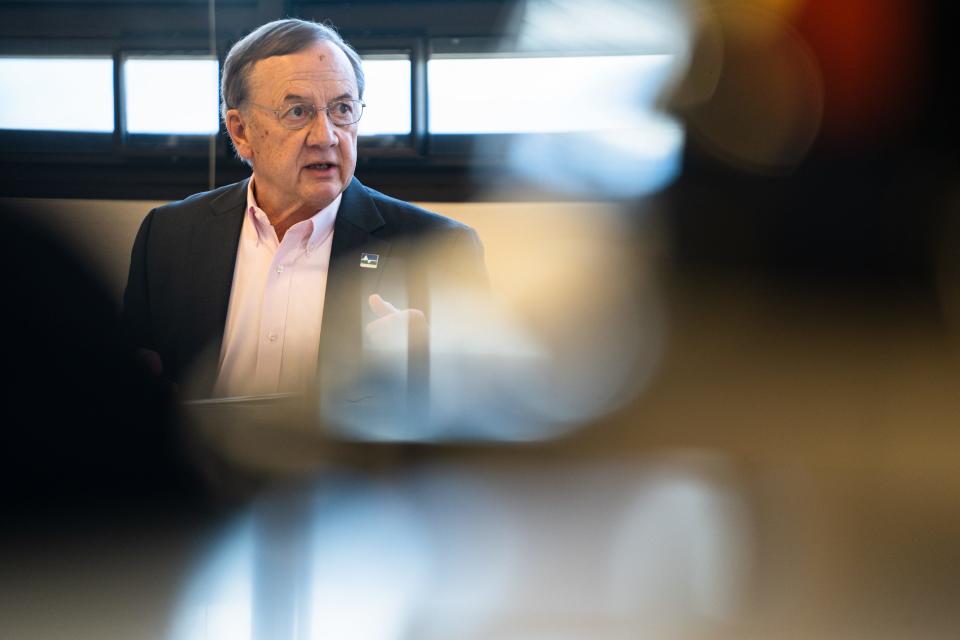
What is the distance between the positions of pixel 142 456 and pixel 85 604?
0.53 meters

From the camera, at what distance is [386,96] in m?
1.51

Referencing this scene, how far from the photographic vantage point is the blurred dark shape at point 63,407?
1.59 metres

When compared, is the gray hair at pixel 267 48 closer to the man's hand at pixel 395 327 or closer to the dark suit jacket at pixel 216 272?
the dark suit jacket at pixel 216 272

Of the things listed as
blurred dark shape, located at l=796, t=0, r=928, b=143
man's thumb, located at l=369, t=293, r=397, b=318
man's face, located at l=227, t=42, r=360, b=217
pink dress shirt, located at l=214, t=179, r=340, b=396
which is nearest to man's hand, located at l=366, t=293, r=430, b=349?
man's thumb, located at l=369, t=293, r=397, b=318

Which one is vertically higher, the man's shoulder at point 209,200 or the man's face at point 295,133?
the man's face at point 295,133

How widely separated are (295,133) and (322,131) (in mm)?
54

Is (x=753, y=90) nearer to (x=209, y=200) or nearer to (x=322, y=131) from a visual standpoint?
(x=322, y=131)

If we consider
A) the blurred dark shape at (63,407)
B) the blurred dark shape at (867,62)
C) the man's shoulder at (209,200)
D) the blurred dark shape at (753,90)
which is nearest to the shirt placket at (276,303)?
the man's shoulder at (209,200)

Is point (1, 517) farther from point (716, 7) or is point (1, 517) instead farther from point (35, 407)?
point (716, 7)

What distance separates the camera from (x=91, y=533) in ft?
5.01

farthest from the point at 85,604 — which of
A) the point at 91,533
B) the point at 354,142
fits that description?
the point at 354,142

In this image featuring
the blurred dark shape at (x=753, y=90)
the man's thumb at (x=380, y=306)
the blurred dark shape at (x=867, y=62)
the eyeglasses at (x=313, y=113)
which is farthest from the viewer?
the blurred dark shape at (x=867, y=62)

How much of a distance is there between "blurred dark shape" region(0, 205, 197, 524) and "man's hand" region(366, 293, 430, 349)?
1.43 ft

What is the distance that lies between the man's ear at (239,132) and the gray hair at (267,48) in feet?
0.04
